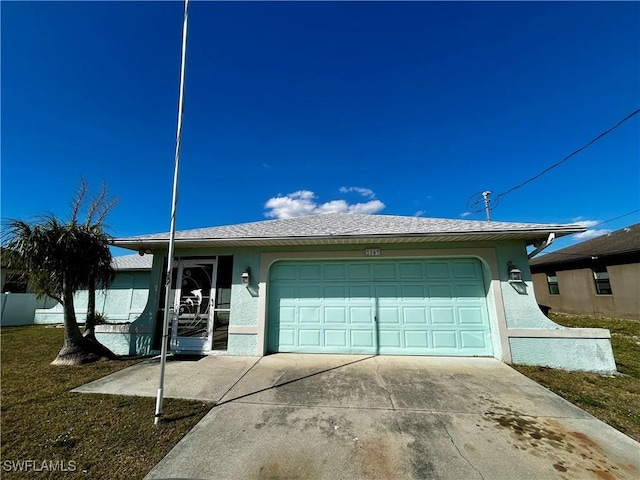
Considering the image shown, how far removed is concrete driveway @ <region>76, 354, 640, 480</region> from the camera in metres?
2.67

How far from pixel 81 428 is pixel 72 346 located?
14.3 feet

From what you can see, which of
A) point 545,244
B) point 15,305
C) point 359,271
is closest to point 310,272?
point 359,271

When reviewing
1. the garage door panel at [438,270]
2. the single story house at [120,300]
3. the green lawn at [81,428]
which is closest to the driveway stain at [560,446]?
the garage door panel at [438,270]

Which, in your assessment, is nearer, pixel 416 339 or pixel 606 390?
pixel 606 390

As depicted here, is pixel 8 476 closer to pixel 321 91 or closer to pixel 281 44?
pixel 281 44

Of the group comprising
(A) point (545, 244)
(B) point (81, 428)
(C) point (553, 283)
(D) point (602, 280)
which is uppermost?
(A) point (545, 244)

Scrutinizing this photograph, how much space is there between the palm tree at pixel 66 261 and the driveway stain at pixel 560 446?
8.66 metres

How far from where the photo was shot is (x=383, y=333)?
22.4 feet

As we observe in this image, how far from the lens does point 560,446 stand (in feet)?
9.98

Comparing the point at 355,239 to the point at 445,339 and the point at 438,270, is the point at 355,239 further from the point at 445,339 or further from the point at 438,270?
the point at 445,339

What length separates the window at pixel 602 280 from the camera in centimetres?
1437

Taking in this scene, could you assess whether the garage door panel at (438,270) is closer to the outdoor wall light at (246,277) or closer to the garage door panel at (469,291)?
the garage door panel at (469,291)

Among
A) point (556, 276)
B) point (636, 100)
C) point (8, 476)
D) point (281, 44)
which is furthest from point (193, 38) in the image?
point (556, 276)

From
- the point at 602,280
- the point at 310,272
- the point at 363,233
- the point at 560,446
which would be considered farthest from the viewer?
the point at 602,280
